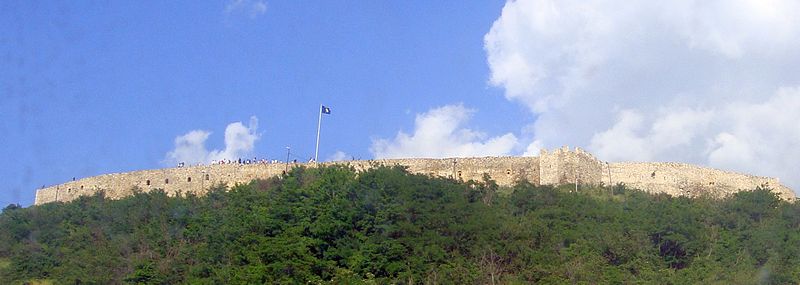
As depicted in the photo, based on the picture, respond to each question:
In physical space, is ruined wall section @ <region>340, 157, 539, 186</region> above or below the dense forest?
above

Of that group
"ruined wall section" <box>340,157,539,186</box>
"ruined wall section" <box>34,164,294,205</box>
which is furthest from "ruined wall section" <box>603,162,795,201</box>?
"ruined wall section" <box>34,164,294,205</box>

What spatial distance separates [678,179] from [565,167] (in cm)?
502

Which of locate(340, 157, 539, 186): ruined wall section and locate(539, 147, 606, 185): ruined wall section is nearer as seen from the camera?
locate(539, 147, 606, 185): ruined wall section

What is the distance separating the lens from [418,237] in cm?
3919

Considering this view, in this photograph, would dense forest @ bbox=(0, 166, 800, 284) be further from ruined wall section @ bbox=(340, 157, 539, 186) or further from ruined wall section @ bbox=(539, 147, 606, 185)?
ruined wall section @ bbox=(340, 157, 539, 186)

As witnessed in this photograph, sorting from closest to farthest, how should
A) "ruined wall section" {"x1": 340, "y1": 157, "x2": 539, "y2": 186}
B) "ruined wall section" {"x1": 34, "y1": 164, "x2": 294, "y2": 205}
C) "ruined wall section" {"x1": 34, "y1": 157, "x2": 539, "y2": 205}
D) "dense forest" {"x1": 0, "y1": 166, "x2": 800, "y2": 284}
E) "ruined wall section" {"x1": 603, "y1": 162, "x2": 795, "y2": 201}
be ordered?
"dense forest" {"x1": 0, "y1": 166, "x2": 800, "y2": 284} < "ruined wall section" {"x1": 603, "y1": 162, "x2": 795, "y2": 201} < "ruined wall section" {"x1": 340, "y1": 157, "x2": 539, "y2": 186} < "ruined wall section" {"x1": 34, "y1": 157, "x2": 539, "y2": 205} < "ruined wall section" {"x1": 34, "y1": 164, "x2": 294, "y2": 205}

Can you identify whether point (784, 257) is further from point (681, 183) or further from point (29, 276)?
point (29, 276)

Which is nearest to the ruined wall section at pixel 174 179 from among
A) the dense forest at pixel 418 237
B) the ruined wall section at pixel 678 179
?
the dense forest at pixel 418 237

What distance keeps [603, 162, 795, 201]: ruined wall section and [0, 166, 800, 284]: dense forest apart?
0.82 metres

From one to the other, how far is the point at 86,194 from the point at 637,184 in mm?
26123

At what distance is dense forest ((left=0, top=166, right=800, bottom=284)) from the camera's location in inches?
1474

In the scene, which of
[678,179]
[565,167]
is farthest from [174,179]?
[678,179]

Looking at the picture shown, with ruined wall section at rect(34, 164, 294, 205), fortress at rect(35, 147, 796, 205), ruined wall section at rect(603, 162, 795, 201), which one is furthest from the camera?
ruined wall section at rect(34, 164, 294, 205)

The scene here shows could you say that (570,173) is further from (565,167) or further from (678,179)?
(678,179)
